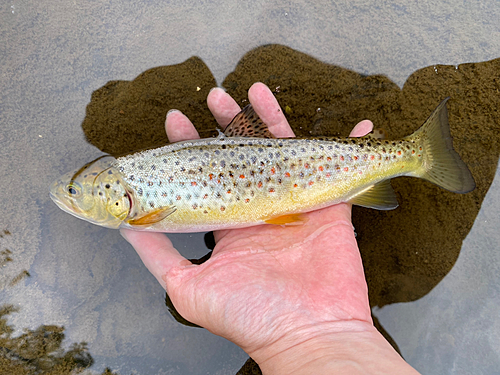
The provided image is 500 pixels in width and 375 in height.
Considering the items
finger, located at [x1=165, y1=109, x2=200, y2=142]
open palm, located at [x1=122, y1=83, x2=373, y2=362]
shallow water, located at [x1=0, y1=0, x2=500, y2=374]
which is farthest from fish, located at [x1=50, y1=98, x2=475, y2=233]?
shallow water, located at [x1=0, y1=0, x2=500, y2=374]

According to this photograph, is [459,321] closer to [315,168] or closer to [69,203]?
[315,168]

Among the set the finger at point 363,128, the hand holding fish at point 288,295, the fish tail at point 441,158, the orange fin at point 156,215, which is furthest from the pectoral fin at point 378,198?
the orange fin at point 156,215

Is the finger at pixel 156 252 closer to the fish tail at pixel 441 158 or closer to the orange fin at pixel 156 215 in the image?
the orange fin at pixel 156 215

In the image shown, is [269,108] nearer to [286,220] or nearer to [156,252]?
[286,220]

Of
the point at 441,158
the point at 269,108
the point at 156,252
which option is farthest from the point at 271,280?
the point at 441,158

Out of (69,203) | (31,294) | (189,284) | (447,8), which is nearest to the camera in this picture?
(189,284)

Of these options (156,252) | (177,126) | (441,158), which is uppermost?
(177,126)

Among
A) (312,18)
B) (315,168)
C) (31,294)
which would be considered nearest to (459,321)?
(315,168)
